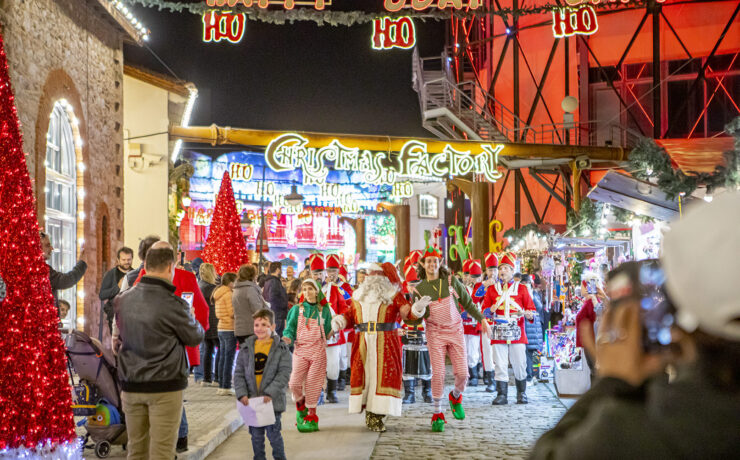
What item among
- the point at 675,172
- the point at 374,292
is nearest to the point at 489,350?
the point at 374,292

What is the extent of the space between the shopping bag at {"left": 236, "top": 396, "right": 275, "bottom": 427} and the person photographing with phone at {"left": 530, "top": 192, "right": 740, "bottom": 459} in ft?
20.7

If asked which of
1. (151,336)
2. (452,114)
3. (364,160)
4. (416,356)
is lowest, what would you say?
(416,356)

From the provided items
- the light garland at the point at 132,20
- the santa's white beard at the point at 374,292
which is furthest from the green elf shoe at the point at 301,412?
the light garland at the point at 132,20

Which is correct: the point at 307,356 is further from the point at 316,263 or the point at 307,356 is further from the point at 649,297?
the point at 649,297

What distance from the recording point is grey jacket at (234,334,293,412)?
25.4 ft

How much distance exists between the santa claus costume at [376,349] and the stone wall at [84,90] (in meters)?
4.46

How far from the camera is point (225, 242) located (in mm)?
21250

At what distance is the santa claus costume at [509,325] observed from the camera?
519 inches

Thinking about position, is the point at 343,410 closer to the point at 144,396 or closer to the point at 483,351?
the point at 483,351

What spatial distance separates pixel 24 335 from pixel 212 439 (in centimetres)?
345

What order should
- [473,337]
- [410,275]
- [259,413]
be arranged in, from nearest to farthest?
[259,413] → [410,275] → [473,337]

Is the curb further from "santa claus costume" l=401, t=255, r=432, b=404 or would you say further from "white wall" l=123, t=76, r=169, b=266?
"white wall" l=123, t=76, r=169, b=266

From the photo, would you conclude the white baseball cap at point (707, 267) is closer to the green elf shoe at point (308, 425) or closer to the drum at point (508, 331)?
the green elf shoe at point (308, 425)

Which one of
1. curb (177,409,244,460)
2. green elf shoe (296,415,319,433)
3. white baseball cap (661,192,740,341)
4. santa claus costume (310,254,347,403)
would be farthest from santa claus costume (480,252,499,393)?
white baseball cap (661,192,740,341)
